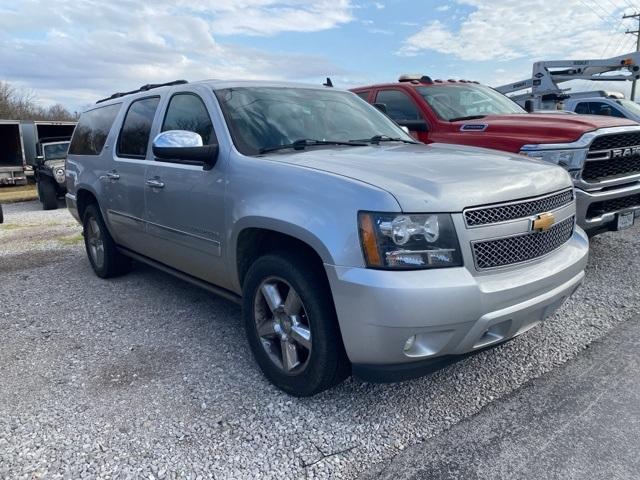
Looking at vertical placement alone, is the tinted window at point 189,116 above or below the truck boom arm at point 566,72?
below

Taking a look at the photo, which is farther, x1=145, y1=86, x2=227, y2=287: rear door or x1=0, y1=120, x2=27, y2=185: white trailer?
x1=0, y1=120, x2=27, y2=185: white trailer

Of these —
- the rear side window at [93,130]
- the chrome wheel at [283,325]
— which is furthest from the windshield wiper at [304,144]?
the rear side window at [93,130]

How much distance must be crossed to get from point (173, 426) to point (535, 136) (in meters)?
4.30

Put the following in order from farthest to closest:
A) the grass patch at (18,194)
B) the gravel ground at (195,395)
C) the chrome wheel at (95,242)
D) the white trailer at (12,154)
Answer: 1. the white trailer at (12,154)
2. the grass patch at (18,194)
3. the chrome wheel at (95,242)
4. the gravel ground at (195,395)

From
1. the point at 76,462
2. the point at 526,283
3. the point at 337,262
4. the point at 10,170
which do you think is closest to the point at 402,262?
the point at 337,262

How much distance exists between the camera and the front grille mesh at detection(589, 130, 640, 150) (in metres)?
5.03

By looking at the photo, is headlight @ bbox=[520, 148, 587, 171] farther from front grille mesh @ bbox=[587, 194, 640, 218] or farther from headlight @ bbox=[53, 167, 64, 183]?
headlight @ bbox=[53, 167, 64, 183]

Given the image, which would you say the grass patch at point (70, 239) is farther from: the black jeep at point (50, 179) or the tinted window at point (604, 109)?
the tinted window at point (604, 109)

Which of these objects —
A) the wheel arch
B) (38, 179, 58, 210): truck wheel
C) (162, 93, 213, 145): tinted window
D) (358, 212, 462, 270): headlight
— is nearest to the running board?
the wheel arch

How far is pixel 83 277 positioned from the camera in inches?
231

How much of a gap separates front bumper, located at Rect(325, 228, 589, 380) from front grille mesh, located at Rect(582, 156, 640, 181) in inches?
108

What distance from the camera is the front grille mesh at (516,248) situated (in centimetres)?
260

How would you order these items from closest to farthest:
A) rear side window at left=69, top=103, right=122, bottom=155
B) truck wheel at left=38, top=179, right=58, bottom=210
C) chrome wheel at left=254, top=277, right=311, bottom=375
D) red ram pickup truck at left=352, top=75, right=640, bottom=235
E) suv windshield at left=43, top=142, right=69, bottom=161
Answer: chrome wheel at left=254, top=277, right=311, bottom=375
red ram pickup truck at left=352, top=75, right=640, bottom=235
rear side window at left=69, top=103, right=122, bottom=155
truck wheel at left=38, top=179, right=58, bottom=210
suv windshield at left=43, top=142, right=69, bottom=161

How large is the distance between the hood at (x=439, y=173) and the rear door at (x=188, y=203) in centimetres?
58
